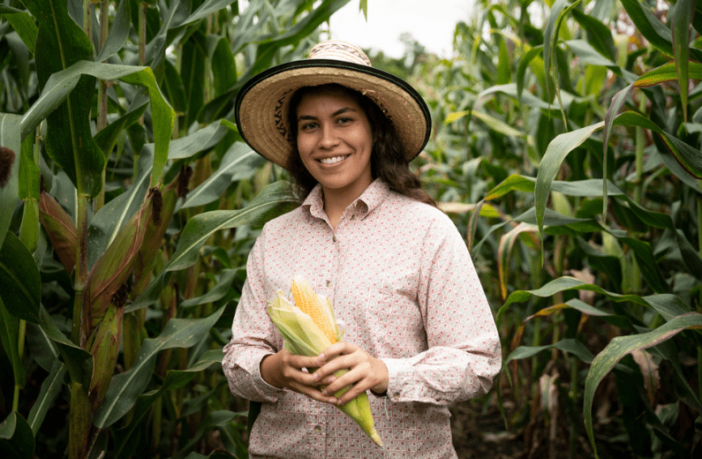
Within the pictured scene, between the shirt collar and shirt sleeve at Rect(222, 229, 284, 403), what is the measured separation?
0.58 ft

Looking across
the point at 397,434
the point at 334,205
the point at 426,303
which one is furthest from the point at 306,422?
the point at 334,205

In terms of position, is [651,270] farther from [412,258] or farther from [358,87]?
[358,87]

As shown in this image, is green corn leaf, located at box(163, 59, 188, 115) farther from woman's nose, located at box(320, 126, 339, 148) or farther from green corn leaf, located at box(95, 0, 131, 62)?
woman's nose, located at box(320, 126, 339, 148)

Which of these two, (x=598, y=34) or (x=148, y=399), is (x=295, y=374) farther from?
(x=598, y=34)

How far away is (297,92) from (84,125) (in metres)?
0.56

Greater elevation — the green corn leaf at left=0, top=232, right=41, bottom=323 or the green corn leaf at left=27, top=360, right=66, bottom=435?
the green corn leaf at left=0, top=232, right=41, bottom=323

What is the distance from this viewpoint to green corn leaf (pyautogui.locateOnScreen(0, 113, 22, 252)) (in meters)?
0.84

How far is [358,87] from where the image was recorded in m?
1.31

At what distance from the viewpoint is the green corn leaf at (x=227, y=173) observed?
1655mm

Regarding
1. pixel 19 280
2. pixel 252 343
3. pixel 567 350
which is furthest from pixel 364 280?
pixel 567 350

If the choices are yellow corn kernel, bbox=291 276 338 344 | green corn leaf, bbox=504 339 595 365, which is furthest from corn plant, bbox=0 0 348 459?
green corn leaf, bbox=504 339 595 365

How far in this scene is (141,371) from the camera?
4.74ft

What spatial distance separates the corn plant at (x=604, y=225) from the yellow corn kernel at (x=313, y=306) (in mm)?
468

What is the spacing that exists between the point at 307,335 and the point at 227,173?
0.90 meters
